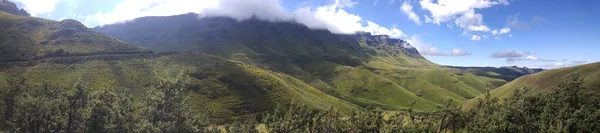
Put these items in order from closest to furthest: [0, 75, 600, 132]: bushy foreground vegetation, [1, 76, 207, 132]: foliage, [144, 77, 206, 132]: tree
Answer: [0, 75, 600, 132]: bushy foreground vegetation, [144, 77, 206, 132]: tree, [1, 76, 207, 132]: foliage

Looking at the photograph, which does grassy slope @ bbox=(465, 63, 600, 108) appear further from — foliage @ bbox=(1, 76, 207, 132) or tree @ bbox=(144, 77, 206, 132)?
foliage @ bbox=(1, 76, 207, 132)

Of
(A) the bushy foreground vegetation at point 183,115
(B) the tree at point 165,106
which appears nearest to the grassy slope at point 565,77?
(A) the bushy foreground vegetation at point 183,115

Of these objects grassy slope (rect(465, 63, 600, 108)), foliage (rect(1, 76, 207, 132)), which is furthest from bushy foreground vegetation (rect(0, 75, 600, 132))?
grassy slope (rect(465, 63, 600, 108))

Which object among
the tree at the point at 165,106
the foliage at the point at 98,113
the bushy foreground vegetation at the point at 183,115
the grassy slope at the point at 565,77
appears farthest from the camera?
the grassy slope at the point at 565,77

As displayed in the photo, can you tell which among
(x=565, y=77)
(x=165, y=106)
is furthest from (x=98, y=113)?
(x=565, y=77)

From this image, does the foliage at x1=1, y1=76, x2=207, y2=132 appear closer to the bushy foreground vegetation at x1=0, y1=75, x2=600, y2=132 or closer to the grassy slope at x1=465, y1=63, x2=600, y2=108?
the bushy foreground vegetation at x1=0, y1=75, x2=600, y2=132

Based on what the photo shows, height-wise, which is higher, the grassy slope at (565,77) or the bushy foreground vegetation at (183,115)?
the grassy slope at (565,77)

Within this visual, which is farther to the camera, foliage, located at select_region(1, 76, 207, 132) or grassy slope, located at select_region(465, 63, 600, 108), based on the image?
grassy slope, located at select_region(465, 63, 600, 108)

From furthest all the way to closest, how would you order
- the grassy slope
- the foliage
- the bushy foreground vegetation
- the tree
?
the grassy slope
the foliage
the tree
the bushy foreground vegetation

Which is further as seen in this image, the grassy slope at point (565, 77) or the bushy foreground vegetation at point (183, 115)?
the grassy slope at point (565, 77)

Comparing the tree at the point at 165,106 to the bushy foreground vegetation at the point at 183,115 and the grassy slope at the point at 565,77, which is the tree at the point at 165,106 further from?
the grassy slope at the point at 565,77

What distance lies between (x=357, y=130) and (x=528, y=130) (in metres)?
41.6

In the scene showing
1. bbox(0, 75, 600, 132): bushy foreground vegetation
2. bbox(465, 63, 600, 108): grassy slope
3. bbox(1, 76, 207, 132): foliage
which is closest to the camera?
bbox(0, 75, 600, 132): bushy foreground vegetation

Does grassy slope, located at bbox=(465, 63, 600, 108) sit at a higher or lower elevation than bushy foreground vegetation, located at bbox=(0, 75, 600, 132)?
higher
